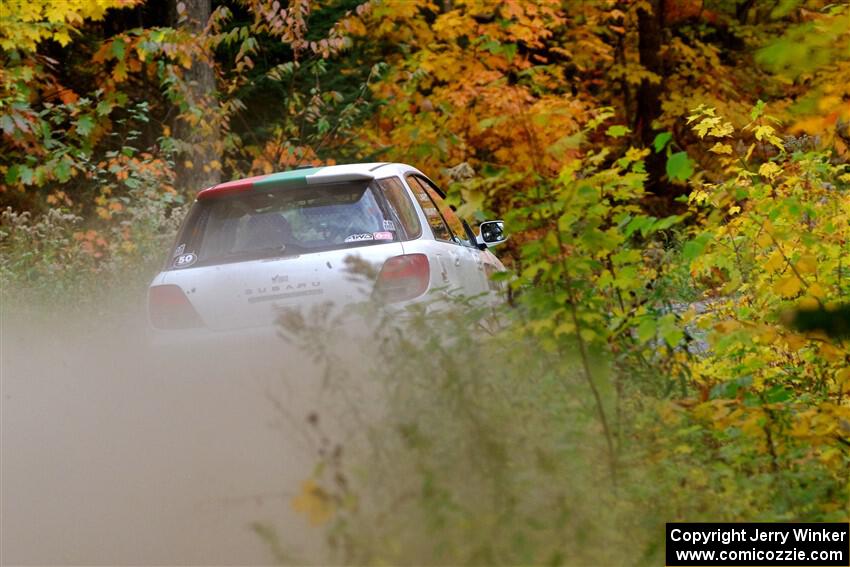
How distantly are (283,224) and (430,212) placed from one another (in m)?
1.22

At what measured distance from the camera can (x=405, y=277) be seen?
6.80m

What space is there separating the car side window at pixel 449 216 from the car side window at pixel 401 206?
895mm

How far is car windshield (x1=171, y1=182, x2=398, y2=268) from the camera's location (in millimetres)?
6934

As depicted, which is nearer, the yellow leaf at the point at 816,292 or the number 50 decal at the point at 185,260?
the yellow leaf at the point at 816,292

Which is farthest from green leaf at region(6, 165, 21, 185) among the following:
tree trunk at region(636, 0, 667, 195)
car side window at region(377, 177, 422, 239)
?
tree trunk at region(636, 0, 667, 195)

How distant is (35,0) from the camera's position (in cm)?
1438

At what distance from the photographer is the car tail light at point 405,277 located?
266 inches

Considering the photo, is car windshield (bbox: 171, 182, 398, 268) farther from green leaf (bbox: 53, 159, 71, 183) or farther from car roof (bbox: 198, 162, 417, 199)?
green leaf (bbox: 53, 159, 71, 183)

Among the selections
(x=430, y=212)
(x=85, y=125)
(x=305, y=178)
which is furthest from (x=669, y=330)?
(x=85, y=125)

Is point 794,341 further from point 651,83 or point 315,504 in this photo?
point 651,83

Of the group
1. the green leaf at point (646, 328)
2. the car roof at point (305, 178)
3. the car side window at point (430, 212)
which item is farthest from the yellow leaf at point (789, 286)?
the car roof at point (305, 178)

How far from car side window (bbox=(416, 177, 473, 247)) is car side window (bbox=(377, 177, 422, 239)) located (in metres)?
0.90

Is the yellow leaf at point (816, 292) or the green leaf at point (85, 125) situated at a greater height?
the yellow leaf at point (816, 292)

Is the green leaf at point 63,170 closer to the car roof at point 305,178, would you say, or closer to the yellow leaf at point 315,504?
the car roof at point 305,178
